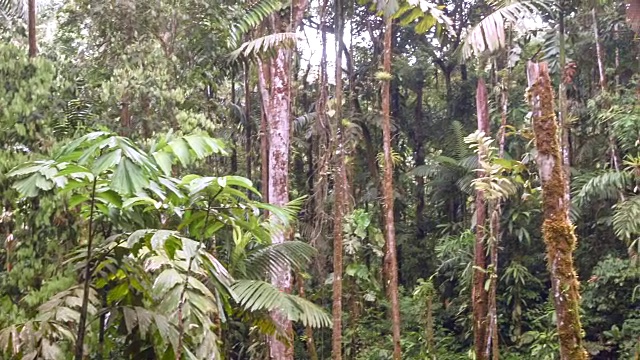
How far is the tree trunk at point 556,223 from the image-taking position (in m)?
3.11

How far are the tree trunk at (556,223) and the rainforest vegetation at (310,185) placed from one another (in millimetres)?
11

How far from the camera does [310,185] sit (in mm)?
12719

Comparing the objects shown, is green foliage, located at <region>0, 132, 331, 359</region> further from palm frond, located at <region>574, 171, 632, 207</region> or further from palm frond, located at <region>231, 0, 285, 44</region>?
palm frond, located at <region>574, 171, 632, 207</region>

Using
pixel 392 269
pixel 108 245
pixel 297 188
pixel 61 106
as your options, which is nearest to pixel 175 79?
pixel 61 106

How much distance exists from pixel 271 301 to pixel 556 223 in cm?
213

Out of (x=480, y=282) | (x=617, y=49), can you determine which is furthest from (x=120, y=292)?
(x=617, y=49)

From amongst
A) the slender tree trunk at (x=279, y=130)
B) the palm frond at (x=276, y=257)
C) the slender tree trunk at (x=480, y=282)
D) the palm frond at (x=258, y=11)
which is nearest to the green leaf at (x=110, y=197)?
the palm frond at (x=276, y=257)

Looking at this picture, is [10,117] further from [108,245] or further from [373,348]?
[373,348]

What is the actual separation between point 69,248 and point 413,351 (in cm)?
629

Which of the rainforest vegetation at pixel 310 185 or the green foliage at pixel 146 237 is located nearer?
the green foliage at pixel 146 237

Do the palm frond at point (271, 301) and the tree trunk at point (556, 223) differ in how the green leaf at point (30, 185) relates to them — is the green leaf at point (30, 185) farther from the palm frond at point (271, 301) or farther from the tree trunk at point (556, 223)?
the tree trunk at point (556, 223)

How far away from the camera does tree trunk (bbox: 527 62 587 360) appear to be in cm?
311

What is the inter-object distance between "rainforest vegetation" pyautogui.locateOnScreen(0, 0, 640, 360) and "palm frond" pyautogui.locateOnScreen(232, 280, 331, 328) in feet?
0.07

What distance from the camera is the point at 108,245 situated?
3.04 meters
